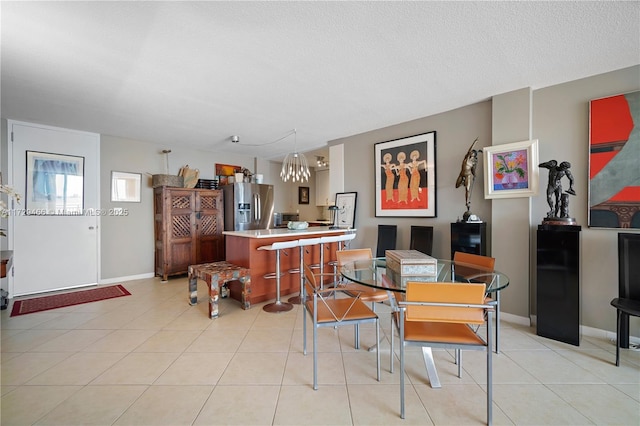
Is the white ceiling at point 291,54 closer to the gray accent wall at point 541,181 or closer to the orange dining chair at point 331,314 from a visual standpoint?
the gray accent wall at point 541,181

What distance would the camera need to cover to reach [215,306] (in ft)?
9.86

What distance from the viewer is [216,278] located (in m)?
3.00

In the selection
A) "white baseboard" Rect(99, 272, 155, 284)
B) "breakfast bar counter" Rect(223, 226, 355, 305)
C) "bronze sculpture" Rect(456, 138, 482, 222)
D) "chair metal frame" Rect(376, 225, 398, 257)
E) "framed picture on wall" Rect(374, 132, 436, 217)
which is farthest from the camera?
"white baseboard" Rect(99, 272, 155, 284)

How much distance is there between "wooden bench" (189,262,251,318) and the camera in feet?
9.81

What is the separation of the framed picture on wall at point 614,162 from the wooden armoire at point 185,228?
214 inches

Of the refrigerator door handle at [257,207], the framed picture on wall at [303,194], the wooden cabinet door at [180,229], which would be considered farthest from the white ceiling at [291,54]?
the framed picture on wall at [303,194]

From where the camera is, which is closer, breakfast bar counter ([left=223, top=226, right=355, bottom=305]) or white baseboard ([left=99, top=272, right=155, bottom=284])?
breakfast bar counter ([left=223, top=226, right=355, bottom=305])

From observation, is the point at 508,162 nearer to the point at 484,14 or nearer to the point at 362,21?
the point at 484,14

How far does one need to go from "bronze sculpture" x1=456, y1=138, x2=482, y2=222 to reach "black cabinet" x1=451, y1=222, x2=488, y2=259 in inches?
5.5

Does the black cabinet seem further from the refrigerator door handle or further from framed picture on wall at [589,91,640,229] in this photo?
the refrigerator door handle

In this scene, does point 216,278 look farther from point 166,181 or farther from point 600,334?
point 600,334

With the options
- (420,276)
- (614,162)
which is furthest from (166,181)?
(614,162)

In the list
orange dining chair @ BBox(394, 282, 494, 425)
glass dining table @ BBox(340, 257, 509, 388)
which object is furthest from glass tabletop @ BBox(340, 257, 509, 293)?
orange dining chair @ BBox(394, 282, 494, 425)

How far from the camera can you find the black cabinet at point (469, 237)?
298 centimetres
